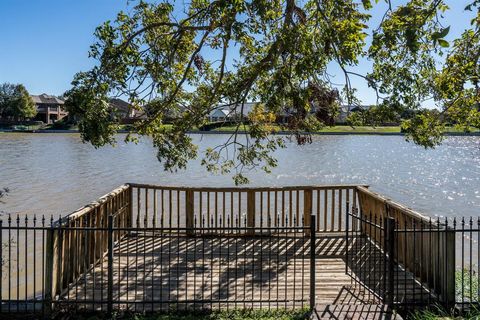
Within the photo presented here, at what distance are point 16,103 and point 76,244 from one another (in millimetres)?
92601

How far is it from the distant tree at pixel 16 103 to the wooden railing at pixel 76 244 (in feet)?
295

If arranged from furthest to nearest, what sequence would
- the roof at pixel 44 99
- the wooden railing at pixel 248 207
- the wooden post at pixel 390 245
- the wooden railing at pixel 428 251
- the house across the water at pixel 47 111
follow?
the roof at pixel 44 99 < the house across the water at pixel 47 111 < the wooden railing at pixel 248 207 < the wooden railing at pixel 428 251 < the wooden post at pixel 390 245

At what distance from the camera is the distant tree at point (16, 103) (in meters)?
89.5

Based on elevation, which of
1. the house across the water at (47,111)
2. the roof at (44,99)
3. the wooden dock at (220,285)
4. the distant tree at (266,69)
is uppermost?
the roof at (44,99)

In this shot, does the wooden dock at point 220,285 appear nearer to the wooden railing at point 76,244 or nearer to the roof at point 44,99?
the wooden railing at point 76,244

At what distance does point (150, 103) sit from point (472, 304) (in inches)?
277

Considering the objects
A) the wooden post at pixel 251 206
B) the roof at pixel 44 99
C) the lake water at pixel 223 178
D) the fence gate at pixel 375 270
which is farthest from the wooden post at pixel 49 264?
the roof at pixel 44 99

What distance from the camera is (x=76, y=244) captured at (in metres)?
6.64

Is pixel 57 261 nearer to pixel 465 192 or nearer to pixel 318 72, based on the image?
pixel 318 72

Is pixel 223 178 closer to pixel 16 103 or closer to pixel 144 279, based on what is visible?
pixel 144 279

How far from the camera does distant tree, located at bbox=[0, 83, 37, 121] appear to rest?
294 ft

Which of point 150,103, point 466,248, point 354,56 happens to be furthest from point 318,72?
point 466,248

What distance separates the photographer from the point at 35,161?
1228 inches

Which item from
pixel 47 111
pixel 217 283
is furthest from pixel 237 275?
pixel 47 111
